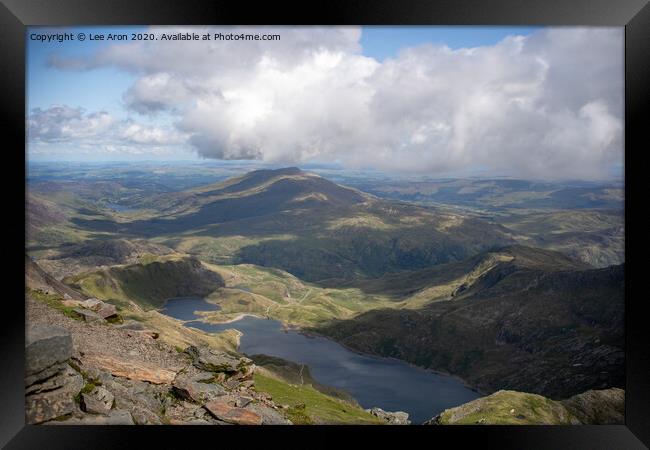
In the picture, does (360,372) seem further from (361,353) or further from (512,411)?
(512,411)

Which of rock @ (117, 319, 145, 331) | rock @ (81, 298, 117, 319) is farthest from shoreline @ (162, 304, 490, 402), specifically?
rock @ (81, 298, 117, 319)

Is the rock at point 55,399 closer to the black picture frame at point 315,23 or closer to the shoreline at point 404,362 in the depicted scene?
the black picture frame at point 315,23

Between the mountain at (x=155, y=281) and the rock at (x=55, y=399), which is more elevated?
the rock at (x=55, y=399)

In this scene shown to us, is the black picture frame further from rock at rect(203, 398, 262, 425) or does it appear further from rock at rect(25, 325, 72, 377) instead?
rock at rect(203, 398, 262, 425)

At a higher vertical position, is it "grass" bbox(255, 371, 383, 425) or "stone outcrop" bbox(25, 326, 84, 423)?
"stone outcrop" bbox(25, 326, 84, 423)

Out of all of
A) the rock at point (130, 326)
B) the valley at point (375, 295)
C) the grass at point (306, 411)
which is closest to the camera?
the grass at point (306, 411)

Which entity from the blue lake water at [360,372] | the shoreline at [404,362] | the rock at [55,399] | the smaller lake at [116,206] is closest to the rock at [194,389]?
the rock at [55,399]
